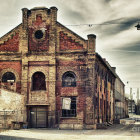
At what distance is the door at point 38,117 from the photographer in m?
27.6

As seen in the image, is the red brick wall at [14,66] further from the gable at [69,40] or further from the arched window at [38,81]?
the gable at [69,40]

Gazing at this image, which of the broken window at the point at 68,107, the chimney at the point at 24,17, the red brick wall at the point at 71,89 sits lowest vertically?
the broken window at the point at 68,107

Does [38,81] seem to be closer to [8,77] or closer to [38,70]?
[38,70]

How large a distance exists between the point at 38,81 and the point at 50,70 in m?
1.69

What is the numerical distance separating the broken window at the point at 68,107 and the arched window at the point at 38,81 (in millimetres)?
2535

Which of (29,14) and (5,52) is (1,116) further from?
(29,14)

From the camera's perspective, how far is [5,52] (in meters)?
29.0

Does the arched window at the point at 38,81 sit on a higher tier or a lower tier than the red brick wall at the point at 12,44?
lower

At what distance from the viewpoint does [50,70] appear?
27750 mm

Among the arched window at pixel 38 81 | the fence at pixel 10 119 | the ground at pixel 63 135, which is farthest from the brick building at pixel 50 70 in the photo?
the ground at pixel 63 135

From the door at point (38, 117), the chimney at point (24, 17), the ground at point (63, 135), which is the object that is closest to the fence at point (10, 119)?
the door at point (38, 117)

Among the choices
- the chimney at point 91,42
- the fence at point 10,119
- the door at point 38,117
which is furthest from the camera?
the door at point 38,117

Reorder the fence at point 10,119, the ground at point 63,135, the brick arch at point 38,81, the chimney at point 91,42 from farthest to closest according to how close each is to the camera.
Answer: the brick arch at point 38,81
the chimney at point 91,42
the fence at point 10,119
the ground at point 63,135

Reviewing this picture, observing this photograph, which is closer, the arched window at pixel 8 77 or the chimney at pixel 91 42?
the chimney at pixel 91 42
